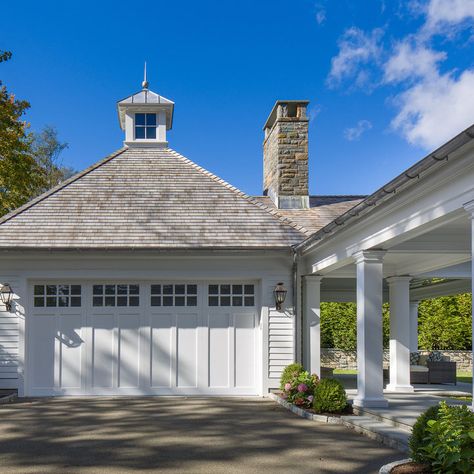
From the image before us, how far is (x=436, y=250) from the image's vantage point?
9352 mm

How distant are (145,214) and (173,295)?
6.39ft

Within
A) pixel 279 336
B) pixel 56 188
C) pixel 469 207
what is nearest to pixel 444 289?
pixel 279 336

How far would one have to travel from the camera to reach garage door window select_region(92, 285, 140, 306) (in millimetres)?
12645

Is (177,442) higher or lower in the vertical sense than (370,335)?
lower

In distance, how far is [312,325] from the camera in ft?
41.2

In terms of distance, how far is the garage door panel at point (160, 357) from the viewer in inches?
496

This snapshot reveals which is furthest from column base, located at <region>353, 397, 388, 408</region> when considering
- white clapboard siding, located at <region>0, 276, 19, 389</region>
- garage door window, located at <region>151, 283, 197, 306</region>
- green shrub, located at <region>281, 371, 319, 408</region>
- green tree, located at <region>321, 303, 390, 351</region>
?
green tree, located at <region>321, 303, 390, 351</region>

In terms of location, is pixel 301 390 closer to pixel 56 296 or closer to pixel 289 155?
pixel 56 296

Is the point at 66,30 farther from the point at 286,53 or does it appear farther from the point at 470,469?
the point at 470,469

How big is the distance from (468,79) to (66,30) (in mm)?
10791

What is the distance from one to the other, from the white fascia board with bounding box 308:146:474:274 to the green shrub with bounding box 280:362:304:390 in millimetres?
2276

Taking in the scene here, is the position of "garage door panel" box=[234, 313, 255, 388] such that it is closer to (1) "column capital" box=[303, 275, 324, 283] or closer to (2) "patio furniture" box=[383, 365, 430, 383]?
(1) "column capital" box=[303, 275, 324, 283]

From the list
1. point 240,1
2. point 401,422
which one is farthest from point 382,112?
point 401,422

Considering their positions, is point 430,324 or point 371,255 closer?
point 371,255
